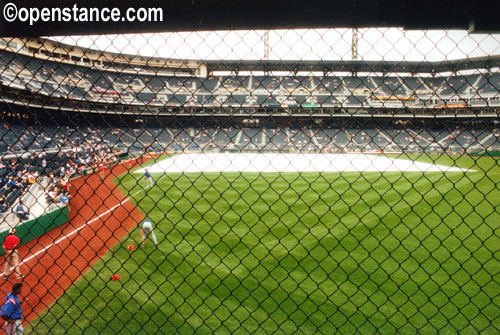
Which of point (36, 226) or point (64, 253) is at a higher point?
point (36, 226)

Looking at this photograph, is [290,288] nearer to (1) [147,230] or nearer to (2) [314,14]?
(1) [147,230]

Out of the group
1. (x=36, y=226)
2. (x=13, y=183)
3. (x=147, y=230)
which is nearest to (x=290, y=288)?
(x=147, y=230)

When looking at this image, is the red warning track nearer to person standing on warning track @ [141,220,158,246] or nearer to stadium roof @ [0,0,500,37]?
person standing on warning track @ [141,220,158,246]

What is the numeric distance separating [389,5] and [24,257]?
1099 cm

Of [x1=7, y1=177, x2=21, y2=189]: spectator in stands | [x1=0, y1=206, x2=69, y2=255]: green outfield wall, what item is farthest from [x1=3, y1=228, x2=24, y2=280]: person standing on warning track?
[x1=7, y1=177, x2=21, y2=189]: spectator in stands

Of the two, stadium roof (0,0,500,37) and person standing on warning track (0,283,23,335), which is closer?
stadium roof (0,0,500,37)

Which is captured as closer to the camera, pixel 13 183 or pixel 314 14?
pixel 314 14

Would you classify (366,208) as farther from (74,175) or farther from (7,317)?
(74,175)

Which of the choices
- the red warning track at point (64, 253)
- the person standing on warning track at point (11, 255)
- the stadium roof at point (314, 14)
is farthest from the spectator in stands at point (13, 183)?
the stadium roof at point (314, 14)
